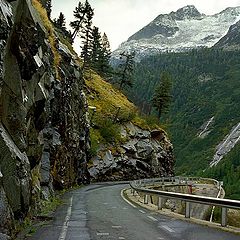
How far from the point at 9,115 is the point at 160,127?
222 feet

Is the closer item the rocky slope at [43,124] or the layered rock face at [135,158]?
the rocky slope at [43,124]

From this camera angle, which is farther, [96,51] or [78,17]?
[96,51]

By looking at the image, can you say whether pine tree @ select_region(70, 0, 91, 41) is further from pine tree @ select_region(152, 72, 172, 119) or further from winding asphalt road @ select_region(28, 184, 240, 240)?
winding asphalt road @ select_region(28, 184, 240, 240)

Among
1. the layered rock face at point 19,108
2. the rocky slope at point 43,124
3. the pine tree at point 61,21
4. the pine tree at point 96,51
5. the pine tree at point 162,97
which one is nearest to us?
the layered rock face at point 19,108

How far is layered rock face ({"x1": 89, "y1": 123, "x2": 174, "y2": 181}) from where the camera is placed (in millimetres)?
60394

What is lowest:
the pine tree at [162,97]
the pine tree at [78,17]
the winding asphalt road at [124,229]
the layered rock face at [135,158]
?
the winding asphalt road at [124,229]

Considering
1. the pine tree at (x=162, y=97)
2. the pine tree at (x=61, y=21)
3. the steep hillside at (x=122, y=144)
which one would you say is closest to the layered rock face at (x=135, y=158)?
the steep hillside at (x=122, y=144)

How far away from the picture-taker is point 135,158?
6681 cm

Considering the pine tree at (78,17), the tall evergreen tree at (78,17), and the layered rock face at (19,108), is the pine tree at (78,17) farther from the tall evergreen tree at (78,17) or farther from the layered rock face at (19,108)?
the layered rock face at (19,108)

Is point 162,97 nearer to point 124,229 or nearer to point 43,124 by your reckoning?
point 43,124

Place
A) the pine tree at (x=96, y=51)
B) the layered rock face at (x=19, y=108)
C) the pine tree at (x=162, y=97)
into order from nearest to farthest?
the layered rock face at (x=19, y=108), the pine tree at (x=162, y=97), the pine tree at (x=96, y=51)

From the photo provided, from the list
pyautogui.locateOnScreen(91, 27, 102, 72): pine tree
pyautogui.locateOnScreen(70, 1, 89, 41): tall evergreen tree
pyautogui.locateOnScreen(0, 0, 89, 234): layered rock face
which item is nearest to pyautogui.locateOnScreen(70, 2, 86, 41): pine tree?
pyautogui.locateOnScreen(70, 1, 89, 41): tall evergreen tree

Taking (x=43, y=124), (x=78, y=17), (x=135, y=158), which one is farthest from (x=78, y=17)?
(x=43, y=124)

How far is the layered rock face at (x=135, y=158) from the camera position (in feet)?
198
